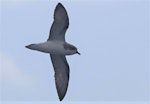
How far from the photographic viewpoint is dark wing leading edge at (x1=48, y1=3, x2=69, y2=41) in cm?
2008

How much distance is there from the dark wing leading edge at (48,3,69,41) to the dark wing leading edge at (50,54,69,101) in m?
1.52

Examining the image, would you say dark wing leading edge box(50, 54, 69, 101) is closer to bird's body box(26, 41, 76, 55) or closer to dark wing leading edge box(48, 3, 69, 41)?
bird's body box(26, 41, 76, 55)

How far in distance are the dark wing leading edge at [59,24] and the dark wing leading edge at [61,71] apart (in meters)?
1.52

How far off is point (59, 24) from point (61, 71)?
279cm

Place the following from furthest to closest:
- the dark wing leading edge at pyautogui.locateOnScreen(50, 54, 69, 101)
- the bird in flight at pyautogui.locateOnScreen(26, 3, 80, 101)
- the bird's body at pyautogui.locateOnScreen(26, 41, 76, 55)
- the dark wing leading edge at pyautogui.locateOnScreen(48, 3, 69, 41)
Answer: the dark wing leading edge at pyautogui.locateOnScreen(50, 54, 69, 101) < the dark wing leading edge at pyautogui.locateOnScreen(48, 3, 69, 41) < the bird in flight at pyautogui.locateOnScreen(26, 3, 80, 101) < the bird's body at pyautogui.locateOnScreen(26, 41, 76, 55)

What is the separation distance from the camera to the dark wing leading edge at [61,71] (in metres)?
21.4

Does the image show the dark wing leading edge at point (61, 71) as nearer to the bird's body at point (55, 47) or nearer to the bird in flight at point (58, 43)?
the bird in flight at point (58, 43)

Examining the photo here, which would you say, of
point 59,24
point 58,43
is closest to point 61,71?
point 58,43

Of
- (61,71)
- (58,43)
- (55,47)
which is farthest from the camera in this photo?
(61,71)

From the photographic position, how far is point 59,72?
852 inches

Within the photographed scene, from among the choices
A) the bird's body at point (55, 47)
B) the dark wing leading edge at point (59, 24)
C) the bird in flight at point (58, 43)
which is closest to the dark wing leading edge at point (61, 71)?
the bird in flight at point (58, 43)

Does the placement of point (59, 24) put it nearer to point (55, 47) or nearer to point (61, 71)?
point (55, 47)

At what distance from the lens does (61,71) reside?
21.7 meters

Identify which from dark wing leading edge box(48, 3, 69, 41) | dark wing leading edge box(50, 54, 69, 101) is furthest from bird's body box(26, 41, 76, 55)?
dark wing leading edge box(50, 54, 69, 101)
